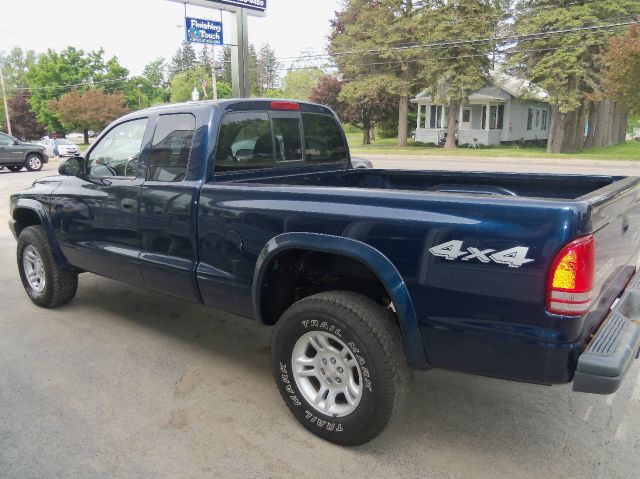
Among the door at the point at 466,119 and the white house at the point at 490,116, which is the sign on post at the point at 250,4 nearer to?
the white house at the point at 490,116

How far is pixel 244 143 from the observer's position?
383cm

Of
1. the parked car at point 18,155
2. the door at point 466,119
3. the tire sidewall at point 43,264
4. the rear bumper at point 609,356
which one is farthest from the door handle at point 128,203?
the door at point 466,119

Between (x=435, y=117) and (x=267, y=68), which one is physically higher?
(x=267, y=68)

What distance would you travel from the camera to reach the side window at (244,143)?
143 inches

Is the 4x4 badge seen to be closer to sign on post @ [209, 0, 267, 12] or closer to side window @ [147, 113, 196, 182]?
side window @ [147, 113, 196, 182]

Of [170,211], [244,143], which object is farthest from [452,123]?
[170,211]

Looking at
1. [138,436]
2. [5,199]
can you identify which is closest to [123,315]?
[138,436]

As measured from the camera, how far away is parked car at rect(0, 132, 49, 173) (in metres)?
21.0

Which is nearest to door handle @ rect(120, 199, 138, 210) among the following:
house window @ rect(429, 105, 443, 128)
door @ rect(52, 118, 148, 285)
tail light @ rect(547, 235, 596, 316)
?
door @ rect(52, 118, 148, 285)

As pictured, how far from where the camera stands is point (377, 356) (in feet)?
8.61

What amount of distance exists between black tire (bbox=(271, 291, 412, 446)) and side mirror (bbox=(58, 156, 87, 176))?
2576 millimetres

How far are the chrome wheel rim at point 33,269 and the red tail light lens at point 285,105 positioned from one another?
2.77 metres

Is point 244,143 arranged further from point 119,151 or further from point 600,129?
point 600,129

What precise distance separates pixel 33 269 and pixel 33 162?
63.1 ft
